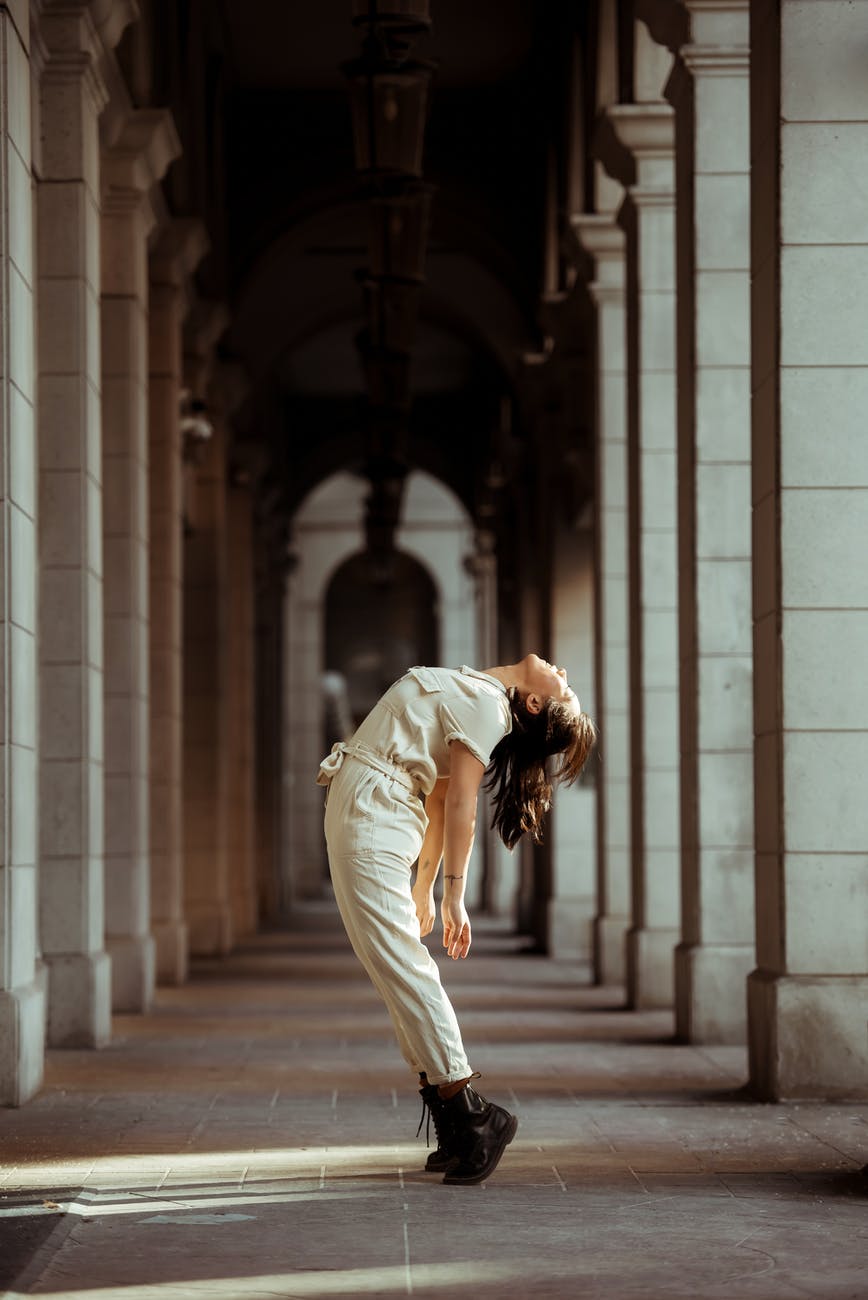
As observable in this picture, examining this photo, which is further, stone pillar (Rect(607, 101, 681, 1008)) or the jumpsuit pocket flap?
stone pillar (Rect(607, 101, 681, 1008))

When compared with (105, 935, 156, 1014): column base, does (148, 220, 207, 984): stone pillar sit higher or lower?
higher

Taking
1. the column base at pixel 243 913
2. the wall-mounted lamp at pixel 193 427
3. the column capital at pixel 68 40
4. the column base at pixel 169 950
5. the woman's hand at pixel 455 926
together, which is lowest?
the column base at pixel 243 913

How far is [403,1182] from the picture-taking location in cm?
615

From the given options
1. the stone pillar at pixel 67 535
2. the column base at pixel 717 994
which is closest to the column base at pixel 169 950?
the stone pillar at pixel 67 535

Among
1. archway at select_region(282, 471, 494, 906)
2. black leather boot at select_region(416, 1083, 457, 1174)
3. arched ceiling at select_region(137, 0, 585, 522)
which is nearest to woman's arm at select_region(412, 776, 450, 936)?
black leather boot at select_region(416, 1083, 457, 1174)

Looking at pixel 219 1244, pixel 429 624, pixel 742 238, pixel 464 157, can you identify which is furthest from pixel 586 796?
pixel 429 624

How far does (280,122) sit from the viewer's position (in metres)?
21.4

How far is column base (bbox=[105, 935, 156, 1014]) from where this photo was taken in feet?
43.1

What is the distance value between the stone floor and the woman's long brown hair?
1104mm

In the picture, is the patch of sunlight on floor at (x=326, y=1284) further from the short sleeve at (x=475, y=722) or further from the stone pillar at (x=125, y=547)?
the stone pillar at (x=125, y=547)

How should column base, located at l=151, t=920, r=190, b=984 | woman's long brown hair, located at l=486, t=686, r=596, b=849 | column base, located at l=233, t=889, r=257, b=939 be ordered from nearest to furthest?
woman's long brown hair, located at l=486, t=686, r=596, b=849 → column base, located at l=151, t=920, r=190, b=984 → column base, located at l=233, t=889, r=257, b=939

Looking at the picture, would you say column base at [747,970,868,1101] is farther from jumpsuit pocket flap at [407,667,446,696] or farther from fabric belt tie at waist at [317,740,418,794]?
jumpsuit pocket flap at [407,667,446,696]

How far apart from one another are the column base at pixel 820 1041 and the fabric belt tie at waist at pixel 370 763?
2.55 m

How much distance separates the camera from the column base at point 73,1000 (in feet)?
35.1
